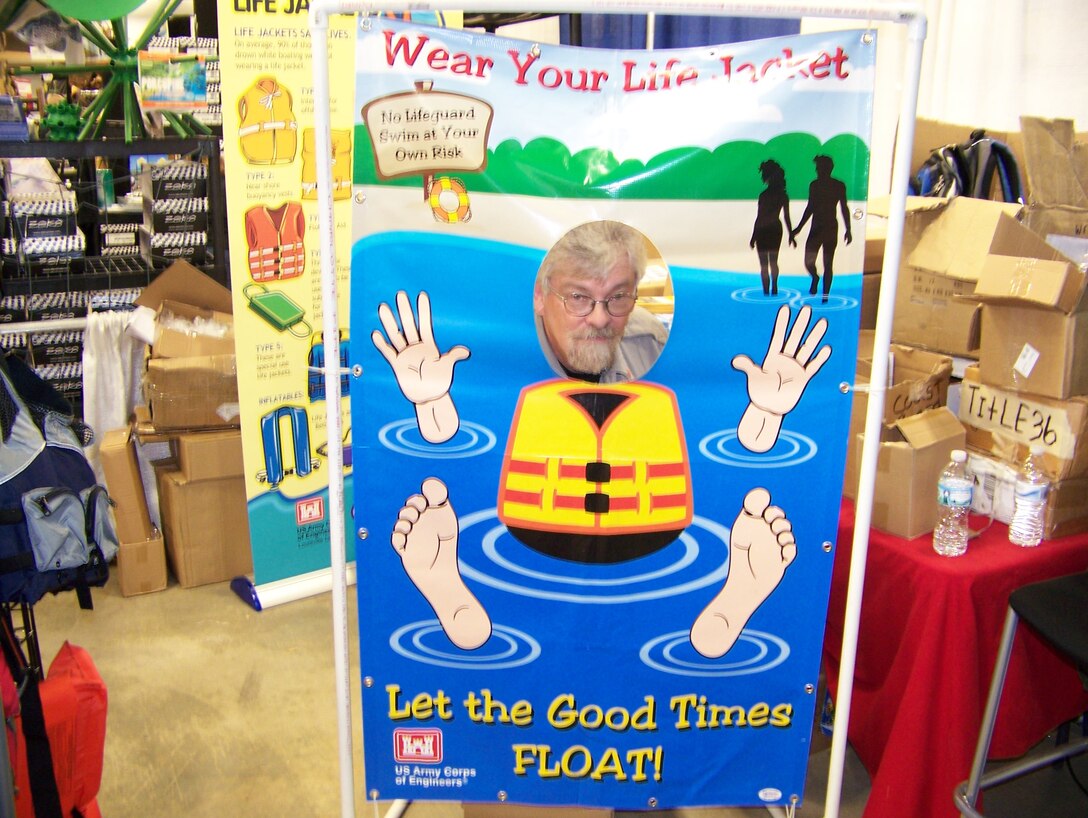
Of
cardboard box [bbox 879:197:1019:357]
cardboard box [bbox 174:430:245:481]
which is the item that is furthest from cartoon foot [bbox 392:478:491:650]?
cardboard box [bbox 174:430:245:481]

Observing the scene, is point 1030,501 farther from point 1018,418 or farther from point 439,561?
point 439,561

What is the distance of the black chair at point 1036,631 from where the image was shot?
5.37 feet

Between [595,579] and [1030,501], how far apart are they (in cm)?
97

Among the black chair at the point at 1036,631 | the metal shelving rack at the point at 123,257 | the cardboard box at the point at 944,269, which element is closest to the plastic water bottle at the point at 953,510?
the black chair at the point at 1036,631

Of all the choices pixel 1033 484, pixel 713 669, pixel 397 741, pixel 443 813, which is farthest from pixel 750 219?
pixel 443 813

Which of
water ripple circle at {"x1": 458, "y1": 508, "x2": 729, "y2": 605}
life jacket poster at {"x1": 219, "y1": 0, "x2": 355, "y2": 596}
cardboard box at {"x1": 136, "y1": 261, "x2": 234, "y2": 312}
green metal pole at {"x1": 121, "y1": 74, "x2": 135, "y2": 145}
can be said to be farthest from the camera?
green metal pole at {"x1": 121, "y1": 74, "x2": 135, "y2": 145}

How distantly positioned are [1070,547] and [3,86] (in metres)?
5.05

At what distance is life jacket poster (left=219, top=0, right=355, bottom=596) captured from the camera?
2.56 metres

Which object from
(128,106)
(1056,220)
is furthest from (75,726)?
(128,106)

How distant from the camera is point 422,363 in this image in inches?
55.4

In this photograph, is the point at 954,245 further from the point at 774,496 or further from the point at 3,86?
the point at 3,86

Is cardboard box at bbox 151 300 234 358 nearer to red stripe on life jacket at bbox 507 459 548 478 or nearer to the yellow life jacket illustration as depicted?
the yellow life jacket illustration

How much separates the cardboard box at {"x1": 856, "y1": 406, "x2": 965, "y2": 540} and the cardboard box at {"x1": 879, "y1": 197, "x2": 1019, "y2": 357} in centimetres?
36

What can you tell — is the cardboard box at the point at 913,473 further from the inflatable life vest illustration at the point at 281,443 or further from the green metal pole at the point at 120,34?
the green metal pole at the point at 120,34
